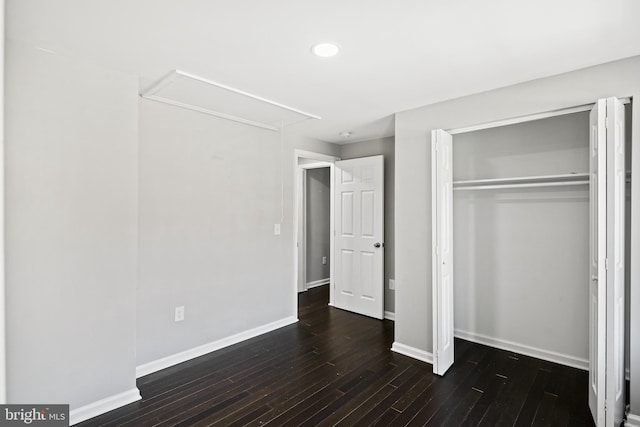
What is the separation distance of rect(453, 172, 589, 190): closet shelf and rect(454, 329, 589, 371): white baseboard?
151cm

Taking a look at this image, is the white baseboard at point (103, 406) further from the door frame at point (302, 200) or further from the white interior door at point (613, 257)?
the white interior door at point (613, 257)

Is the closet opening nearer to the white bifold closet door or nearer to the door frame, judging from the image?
the white bifold closet door

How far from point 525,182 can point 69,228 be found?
3.67m

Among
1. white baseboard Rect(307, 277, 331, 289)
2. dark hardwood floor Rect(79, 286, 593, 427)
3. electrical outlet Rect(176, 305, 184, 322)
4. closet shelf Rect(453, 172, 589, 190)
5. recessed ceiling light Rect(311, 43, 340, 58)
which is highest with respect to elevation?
recessed ceiling light Rect(311, 43, 340, 58)

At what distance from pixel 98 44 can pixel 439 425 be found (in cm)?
317

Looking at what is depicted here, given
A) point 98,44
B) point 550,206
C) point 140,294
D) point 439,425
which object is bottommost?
point 439,425

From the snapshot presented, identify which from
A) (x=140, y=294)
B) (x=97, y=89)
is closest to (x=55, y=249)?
(x=140, y=294)

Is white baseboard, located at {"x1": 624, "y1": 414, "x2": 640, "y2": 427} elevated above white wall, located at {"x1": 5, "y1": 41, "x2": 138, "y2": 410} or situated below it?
below

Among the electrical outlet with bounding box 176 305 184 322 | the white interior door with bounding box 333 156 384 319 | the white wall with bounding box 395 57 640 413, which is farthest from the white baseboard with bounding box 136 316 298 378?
the white wall with bounding box 395 57 640 413

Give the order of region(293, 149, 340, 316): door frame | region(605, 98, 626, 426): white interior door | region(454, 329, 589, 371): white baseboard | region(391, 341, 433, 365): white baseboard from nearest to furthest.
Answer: region(605, 98, 626, 426): white interior door
region(454, 329, 589, 371): white baseboard
region(391, 341, 433, 365): white baseboard
region(293, 149, 340, 316): door frame

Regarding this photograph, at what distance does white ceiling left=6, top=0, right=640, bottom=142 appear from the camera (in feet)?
5.64

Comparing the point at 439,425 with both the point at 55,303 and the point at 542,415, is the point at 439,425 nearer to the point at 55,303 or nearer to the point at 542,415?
the point at 542,415

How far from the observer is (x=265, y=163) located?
12.8 ft

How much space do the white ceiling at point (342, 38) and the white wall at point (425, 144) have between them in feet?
0.36
